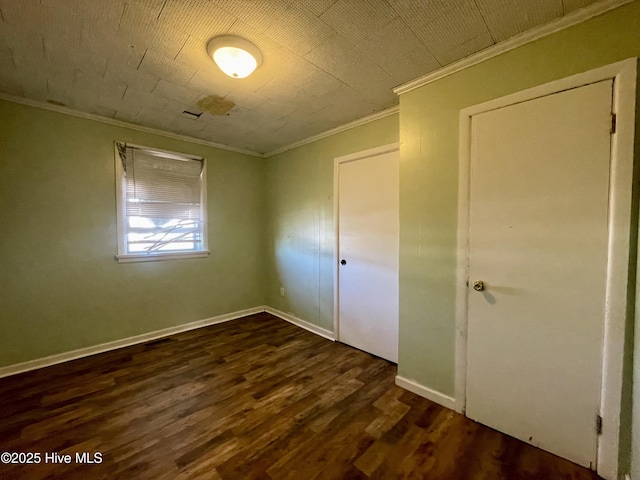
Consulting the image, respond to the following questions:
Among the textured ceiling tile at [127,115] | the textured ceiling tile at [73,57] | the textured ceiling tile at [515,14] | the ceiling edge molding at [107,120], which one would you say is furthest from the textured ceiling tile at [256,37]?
the ceiling edge molding at [107,120]

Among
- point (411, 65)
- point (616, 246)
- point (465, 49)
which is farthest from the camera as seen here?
point (411, 65)

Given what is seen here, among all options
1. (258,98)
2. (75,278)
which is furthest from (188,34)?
(75,278)

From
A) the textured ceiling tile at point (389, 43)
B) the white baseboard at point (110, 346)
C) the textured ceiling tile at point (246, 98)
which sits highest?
the textured ceiling tile at point (246, 98)

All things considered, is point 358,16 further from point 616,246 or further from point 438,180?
point 616,246

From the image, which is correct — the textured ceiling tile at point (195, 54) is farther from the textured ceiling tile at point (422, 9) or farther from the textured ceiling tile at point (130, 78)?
the textured ceiling tile at point (422, 9)

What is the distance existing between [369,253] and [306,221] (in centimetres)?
103

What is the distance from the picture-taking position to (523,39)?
4.91ft

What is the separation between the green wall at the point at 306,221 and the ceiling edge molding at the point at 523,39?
2.10 feet

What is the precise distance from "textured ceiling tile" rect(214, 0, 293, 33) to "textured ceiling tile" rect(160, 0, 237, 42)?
1.7 inches

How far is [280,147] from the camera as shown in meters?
3.60

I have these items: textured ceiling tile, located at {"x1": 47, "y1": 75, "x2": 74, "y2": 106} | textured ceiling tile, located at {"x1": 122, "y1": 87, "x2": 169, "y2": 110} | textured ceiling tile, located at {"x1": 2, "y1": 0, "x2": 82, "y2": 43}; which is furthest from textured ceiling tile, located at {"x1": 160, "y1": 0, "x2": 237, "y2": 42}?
textured ceiling tile, located at {"x1": 47, "y1": 75, "x2": 74, "y2": 106}

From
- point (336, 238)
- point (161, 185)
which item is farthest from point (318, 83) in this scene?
point (161, 185)

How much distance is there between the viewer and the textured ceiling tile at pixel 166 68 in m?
1.71

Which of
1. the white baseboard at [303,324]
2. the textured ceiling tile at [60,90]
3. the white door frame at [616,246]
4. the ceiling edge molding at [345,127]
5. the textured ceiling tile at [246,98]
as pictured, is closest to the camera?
the white door frame at [616,246]
